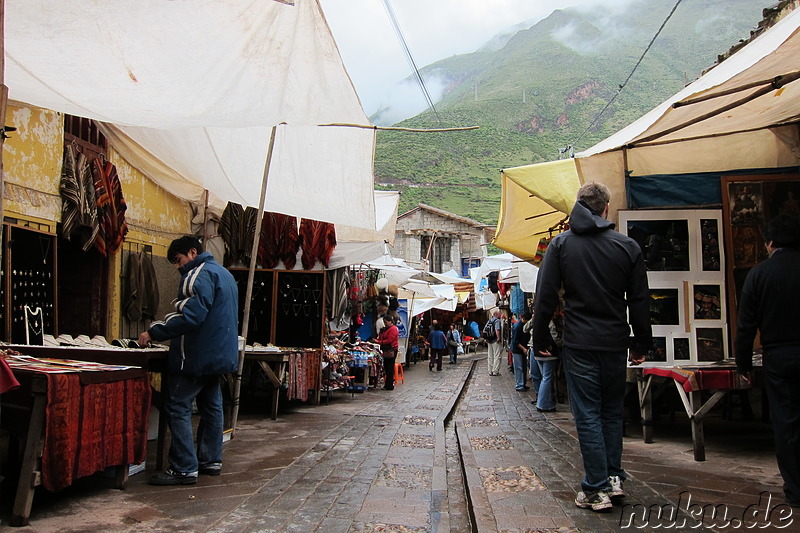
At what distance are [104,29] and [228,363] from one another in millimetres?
2563

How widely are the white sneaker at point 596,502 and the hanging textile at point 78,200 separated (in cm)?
560

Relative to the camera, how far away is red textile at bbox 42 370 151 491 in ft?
→ 13.3

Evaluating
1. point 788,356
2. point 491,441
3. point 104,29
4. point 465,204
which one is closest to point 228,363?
point 104,29

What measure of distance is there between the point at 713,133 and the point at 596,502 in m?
4.10

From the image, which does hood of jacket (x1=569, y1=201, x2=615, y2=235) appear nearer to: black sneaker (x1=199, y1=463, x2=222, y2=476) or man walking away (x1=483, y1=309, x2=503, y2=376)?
black sneaker (x1=199, y1=463, x2=222, y2=476)

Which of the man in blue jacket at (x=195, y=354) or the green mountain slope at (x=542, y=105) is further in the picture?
the green mountain slope at (x=542, y=105)

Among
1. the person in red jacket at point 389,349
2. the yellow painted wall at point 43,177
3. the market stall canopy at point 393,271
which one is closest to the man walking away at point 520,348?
the person in red jacket at point 389,349

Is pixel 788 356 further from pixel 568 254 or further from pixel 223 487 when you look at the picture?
pixel 223 487

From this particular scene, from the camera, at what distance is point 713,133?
668 centimetres

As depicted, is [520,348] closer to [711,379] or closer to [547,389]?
[547,389]

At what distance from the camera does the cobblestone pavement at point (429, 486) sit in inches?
161

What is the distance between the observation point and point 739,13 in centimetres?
11625

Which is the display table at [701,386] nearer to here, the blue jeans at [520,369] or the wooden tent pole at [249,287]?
the wooden tent pole at [249,287]

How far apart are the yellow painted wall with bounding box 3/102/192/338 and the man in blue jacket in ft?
6.71
